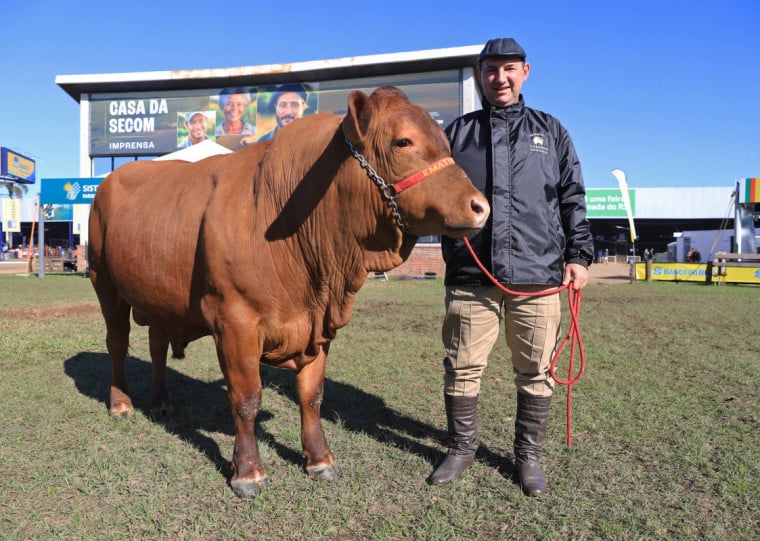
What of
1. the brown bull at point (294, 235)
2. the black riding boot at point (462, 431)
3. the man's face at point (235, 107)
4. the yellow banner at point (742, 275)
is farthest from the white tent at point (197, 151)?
the yellow banner at point (742, 275)

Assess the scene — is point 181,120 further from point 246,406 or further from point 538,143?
point 538,143

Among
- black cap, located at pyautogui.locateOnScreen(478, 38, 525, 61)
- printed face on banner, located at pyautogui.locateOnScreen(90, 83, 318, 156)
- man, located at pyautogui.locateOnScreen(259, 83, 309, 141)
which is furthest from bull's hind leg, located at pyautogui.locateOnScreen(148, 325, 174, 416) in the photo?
printed face on banner, located at pyautogui.locateOnScreen(90, 83, 318, 156)

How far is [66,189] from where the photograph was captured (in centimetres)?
1927

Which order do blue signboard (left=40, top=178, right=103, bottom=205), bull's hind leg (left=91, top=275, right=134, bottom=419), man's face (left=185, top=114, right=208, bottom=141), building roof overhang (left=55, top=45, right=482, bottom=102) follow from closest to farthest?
bull's hind leg (left=91, top=275, right=134, bottom=419)
blue signboard (left=40, top=178, right=103, bottom=205)
building roof overhang (left=55, top=45, right=482, bottom=102)
man's face (left=185, top=114, right=208, bottom=141)

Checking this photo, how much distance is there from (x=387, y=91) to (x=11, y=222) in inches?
1617

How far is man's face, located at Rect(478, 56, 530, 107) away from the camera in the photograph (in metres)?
2.95

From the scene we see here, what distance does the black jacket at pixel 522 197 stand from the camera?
9.70 feet

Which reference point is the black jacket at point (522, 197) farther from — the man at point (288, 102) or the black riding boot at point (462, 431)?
the man at point (288, 102)

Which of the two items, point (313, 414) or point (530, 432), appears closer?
point (530, 432)

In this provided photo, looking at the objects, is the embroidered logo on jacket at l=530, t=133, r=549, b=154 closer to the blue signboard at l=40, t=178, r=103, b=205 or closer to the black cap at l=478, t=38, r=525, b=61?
the black cap at l=478, t=38, r=525, b=61

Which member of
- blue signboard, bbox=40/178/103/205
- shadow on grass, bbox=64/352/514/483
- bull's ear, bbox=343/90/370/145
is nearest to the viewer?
bull's ear, bbox=343/90/370/145

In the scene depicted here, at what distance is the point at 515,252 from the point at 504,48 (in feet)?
3.61

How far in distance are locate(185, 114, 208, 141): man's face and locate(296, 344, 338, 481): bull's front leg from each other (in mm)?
23335

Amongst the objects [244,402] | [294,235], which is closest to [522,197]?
[294,235]
